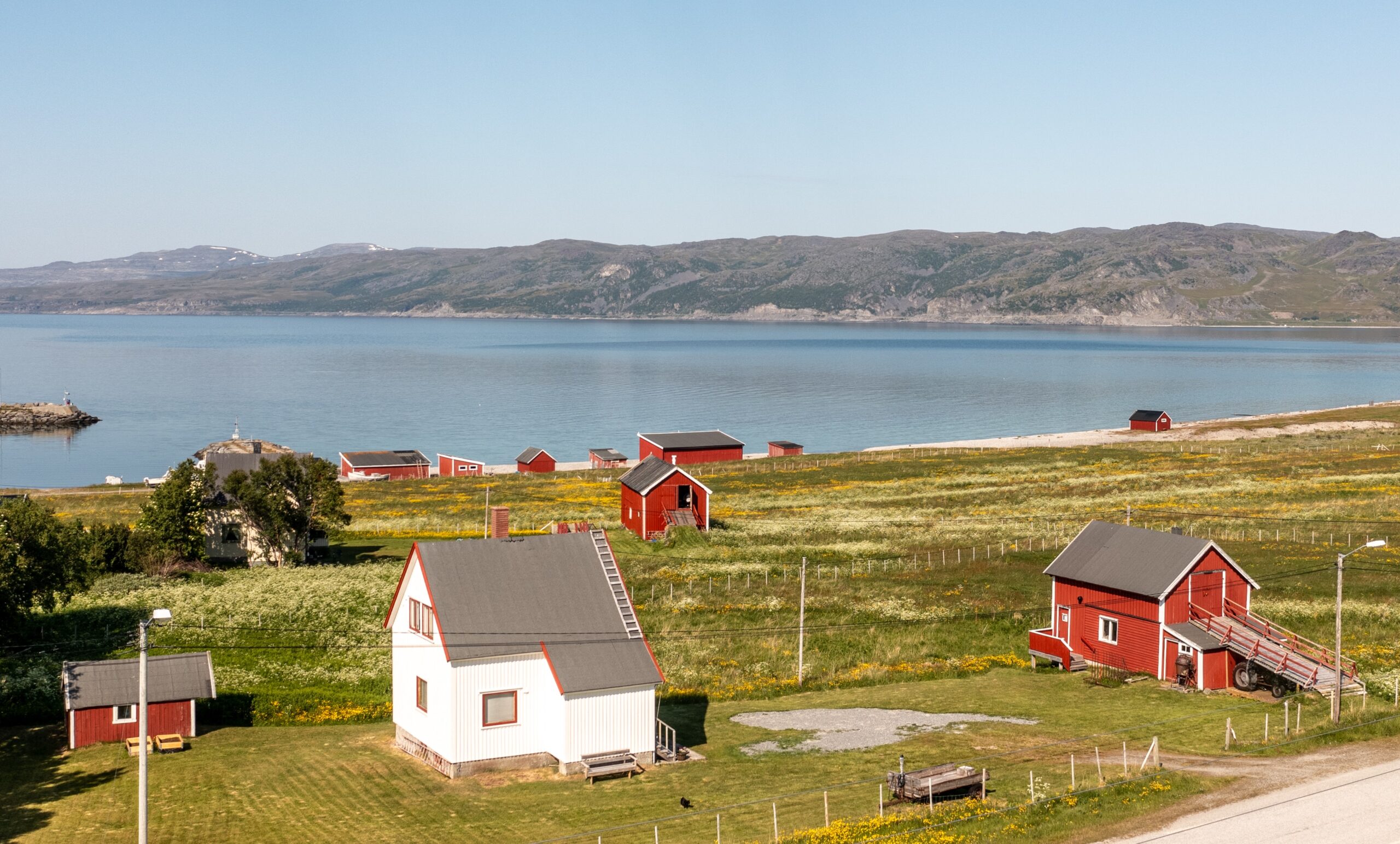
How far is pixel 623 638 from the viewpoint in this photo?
111 feet

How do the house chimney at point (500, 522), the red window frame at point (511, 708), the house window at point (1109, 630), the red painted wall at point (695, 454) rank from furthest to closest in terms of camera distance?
the red painted wall at point (695, 454)
the house window at point (1109, 630)
the house chimney at point (500, 522)
the red window frame at point (511, 708)

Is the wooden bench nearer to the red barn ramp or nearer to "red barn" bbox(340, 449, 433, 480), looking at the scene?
the red barn ramp

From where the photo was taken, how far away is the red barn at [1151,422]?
5472 inches

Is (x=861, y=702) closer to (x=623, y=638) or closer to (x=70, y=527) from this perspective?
(x=623, y=638)

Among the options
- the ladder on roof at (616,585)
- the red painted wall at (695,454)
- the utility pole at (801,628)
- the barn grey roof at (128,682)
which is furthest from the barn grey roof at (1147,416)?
the barn grey roof at (128,682)

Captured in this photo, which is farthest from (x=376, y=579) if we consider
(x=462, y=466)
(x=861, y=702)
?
(x=462, y=466)

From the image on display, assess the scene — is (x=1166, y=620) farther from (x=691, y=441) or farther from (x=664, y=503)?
(x=691, y=441)

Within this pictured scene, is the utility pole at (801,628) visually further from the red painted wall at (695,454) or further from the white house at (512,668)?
the red painted wall at (695,454)

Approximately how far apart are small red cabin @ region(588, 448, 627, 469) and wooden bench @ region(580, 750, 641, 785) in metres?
88.9

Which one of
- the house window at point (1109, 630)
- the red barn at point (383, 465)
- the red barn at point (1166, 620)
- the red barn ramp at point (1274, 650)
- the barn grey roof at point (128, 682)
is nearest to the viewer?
→ the barn grey roof at point (128, 682)

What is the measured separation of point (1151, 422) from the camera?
13975 centimetres

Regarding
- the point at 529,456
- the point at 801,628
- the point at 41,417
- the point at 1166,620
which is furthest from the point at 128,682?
the point at 41,417

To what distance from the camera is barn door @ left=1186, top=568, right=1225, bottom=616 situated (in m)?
42.0

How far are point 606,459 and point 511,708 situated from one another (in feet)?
306
